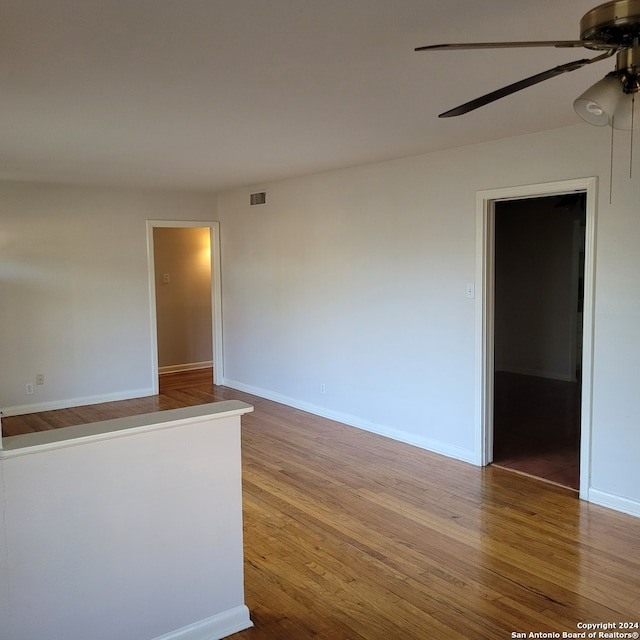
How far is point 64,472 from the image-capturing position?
6.59 ft

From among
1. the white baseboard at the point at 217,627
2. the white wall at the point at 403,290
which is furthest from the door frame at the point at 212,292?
the white baseboard at the point at 217,627

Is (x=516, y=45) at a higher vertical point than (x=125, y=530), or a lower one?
higher

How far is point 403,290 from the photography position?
487 cm

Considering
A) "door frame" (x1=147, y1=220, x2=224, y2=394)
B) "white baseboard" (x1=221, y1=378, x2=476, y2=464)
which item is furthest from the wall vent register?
"white baseboard" (x1=221, y1=378, x2=476, y2=464)

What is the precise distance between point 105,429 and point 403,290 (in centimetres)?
321

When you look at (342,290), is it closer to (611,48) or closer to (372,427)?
(372,427)

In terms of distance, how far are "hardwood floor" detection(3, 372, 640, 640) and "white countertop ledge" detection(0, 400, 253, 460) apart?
95 centimetres

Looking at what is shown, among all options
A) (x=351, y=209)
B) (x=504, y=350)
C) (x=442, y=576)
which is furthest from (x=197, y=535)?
(x=504, y=350)

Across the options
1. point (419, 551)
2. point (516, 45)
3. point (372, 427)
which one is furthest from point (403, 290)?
point (516, 45)

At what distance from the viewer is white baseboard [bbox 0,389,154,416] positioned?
5.98 m

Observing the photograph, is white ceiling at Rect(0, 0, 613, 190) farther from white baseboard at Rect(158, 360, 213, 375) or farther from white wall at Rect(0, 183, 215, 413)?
white baseboard at Rect(158, 360, 213, 375)

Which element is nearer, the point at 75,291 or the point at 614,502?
the point at 614,502

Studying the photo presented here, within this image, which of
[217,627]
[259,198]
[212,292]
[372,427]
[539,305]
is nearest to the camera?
[217,627]

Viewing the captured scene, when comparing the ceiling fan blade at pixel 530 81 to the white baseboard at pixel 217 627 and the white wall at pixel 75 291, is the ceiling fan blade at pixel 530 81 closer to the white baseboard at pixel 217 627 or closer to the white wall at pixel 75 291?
the white baseboard at pixel 217 627
